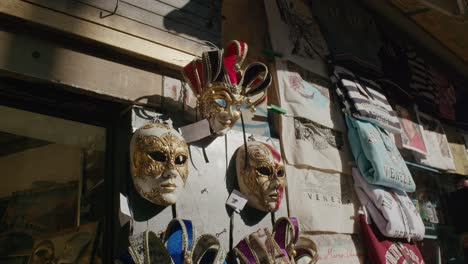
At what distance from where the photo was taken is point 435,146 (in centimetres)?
356

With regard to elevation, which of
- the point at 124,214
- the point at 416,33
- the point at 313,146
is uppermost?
the point at 416,33

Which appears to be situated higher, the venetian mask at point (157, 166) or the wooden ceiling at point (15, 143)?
the wooden ceiling at point (15, 143)

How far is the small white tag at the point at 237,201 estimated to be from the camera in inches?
78.2

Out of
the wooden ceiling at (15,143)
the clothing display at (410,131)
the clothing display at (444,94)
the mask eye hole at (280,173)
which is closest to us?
the wooden ceiling at (15,143)

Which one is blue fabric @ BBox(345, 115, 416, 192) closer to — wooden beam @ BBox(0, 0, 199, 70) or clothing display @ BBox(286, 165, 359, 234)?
clothing display @ BBox(286, 165, 359, 234)

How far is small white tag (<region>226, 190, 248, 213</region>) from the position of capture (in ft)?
6.52

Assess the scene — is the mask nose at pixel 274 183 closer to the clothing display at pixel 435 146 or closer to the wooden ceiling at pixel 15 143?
the wooden ceiling at pixel 15 143

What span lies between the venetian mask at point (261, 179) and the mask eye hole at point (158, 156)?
0.47 meters

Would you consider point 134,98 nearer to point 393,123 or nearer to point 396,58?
point 393,123

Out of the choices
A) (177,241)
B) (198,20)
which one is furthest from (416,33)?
(177,241)

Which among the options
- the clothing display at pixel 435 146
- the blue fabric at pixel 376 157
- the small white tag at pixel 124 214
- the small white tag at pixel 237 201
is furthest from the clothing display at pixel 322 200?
the clothing display at pixel 435 146

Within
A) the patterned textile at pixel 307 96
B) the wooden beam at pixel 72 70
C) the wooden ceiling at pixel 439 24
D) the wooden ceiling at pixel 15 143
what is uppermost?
the wooden ceiling at pixel 439 24

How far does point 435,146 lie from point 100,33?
2.79m

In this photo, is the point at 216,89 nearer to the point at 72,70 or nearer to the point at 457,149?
the point at 72,70
